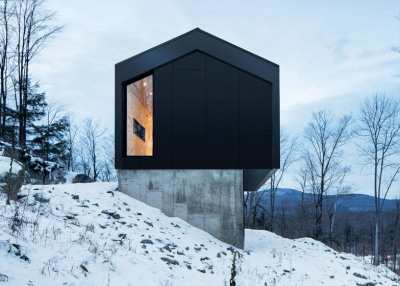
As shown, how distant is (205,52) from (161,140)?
14.1 ft

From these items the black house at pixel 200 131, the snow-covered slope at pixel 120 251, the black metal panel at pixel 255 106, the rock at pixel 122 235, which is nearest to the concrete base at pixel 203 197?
the black house at pixel 200 131

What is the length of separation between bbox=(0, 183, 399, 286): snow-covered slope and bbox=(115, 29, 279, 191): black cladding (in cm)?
263

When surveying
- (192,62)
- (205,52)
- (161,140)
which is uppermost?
(205,52)

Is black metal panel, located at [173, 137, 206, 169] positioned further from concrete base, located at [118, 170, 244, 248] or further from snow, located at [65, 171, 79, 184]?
snow, located at [65, 171, 79, 184]

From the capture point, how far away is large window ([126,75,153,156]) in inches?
495

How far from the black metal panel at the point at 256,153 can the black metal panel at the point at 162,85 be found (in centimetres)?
384

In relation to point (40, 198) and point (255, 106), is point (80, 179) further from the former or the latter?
point (255, 106)

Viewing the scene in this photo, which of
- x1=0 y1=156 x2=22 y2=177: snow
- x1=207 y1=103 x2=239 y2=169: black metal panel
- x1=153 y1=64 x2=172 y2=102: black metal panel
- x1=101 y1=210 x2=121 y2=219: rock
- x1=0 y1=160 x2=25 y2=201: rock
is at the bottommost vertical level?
x1=101 y1=210 x2=121 y2=219: rock

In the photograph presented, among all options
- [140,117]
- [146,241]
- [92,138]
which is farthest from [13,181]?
[92,138]

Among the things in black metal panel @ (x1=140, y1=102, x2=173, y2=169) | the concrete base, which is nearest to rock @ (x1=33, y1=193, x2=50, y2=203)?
the concrete base

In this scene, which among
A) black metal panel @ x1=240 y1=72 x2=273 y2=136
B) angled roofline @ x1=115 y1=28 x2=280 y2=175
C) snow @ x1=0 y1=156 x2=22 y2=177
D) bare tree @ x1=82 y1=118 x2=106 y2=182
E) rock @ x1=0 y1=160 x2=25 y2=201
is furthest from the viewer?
bare tree @ x1=82 y1=118 x2=106 y2=182

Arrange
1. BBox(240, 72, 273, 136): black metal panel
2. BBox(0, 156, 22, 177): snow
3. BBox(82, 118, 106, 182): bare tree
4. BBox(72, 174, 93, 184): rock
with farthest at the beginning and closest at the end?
BBox(82, 118, 106, 182): bare tree < BBox(72, 174, 93, 184): rock < BBox(240, 72, 273, 136): black metal panel < BBox(0, 156, 22, 177): snow

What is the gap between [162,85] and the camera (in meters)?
12.5

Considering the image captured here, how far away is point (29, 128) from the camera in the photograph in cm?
2298
